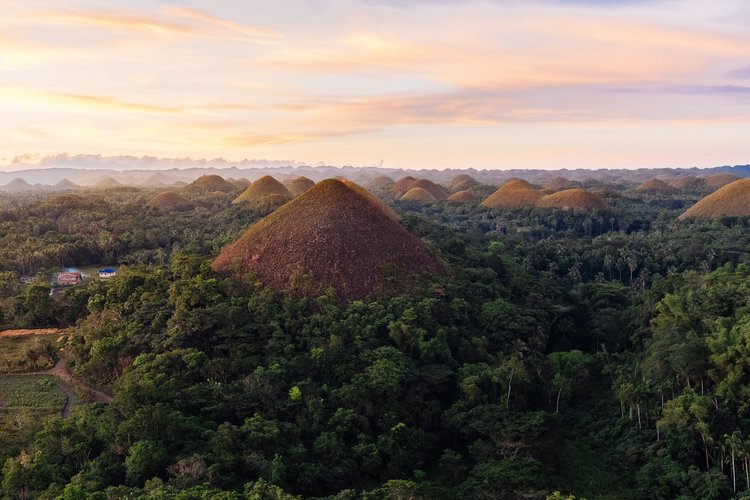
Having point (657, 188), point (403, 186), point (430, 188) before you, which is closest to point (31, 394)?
point (430, 188)

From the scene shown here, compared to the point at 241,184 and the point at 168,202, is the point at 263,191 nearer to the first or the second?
the point at 168,202

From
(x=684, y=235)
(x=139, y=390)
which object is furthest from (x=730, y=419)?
(x=684, y=235)

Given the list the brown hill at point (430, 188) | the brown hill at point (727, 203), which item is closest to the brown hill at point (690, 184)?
the brown hill at point (430, 188)

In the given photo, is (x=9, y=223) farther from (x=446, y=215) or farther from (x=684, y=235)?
(x=684, y=235)

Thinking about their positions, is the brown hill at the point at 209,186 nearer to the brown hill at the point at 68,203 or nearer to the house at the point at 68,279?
the brown hill at the point at 68,203

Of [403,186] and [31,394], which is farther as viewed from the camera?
[403,186]
